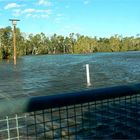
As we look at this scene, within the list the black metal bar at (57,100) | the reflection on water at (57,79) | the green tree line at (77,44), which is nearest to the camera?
the black metal bar at (57,100)

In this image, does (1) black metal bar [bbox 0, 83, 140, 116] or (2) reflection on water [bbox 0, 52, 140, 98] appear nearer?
(1) black metal bar [bbox 0, 83, 140, 116]

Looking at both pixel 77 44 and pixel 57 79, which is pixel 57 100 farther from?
pixel 77 44

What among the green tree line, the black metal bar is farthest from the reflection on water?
the green tree line

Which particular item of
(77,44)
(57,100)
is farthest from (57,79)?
(77,44)

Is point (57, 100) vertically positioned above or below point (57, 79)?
above

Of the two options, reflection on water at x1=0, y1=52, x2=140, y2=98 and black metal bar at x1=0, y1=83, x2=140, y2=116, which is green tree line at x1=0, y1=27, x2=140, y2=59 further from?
black metal bar at x1=0, y1=83, x2=140, y2=116

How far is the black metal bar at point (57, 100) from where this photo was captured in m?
2.79

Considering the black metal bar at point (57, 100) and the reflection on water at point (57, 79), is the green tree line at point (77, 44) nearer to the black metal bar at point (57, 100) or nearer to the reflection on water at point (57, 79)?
the reflection on water at point (57, 79)

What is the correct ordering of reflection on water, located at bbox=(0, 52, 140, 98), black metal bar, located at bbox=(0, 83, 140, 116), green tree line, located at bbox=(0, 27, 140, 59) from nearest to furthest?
black metal bar, located at bbox=(0, 83, 140, 116), reflection on water, located at bbox=(0, 52, 140, 98), green tree line, located at bbox=(0, 27, 140, 59)

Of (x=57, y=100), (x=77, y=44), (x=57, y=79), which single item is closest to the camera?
(x=57, y=100)

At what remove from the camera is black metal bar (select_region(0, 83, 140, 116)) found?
2791mm

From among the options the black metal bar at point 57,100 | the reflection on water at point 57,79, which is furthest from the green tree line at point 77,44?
the black metal bar at point 57,100

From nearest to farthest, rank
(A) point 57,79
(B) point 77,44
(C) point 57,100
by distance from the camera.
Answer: (C) point 57,100
(A) point 57,79
(B) point 77,44

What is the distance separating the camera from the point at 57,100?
302 cm
